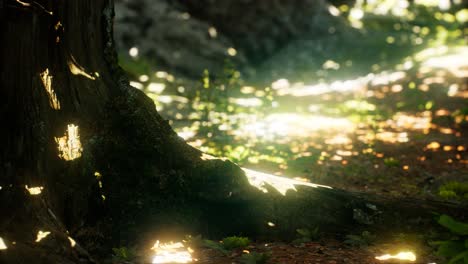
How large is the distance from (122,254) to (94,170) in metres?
0.71

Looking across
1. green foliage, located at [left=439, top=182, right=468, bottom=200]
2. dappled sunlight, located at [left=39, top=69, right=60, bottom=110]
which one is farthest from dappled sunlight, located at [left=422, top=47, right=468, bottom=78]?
dappled sunlight, located at [left=39, top=69, right=60, bottom=110]

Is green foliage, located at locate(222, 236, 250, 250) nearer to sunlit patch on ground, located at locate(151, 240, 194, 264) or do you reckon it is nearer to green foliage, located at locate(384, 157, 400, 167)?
sunlit patch on ground, located at locate(151, 240, 194, 264)

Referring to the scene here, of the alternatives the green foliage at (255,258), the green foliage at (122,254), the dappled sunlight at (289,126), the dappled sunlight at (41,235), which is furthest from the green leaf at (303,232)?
the dappled sunlight at (289,126)

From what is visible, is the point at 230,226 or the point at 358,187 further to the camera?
the point at 358,187

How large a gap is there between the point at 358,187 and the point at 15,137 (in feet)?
15.3

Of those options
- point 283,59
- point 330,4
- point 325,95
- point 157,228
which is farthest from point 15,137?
point 330,4

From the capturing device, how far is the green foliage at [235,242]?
13.8 ft

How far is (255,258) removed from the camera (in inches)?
153

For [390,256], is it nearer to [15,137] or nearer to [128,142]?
[128,142]

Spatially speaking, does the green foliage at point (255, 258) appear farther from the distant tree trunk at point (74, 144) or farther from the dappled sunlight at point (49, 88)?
the dappled sunlight at point (49, 88)

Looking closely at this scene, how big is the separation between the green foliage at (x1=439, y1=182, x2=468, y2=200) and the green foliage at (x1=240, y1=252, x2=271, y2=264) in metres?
3.21

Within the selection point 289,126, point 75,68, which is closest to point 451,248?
point 75,68

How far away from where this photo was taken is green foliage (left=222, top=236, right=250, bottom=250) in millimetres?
4211

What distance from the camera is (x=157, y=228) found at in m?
4.26
